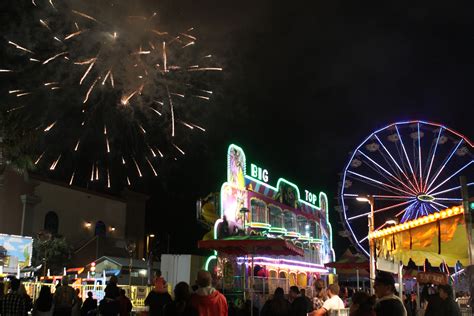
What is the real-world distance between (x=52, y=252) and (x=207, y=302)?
99.9ft

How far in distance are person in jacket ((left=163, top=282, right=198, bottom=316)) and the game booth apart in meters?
10.1

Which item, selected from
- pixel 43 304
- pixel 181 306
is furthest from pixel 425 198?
pixel 181 306

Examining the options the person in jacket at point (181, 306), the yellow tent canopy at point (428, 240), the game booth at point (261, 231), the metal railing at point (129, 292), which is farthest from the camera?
the game booth at point (261, 231)

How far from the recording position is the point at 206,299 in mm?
5684

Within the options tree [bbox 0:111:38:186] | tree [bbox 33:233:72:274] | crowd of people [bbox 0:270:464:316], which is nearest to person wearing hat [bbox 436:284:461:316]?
crowd of people [bbox 0:270:464:316]

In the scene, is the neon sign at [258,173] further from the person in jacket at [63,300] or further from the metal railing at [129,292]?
the person in jacket at [63,300]

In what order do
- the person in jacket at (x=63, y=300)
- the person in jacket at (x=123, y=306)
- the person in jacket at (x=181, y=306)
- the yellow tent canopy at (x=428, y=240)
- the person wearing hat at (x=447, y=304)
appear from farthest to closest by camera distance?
the yellow tent canopy at (x=428, y=240), the person in jacket at (x=123, y=306), the person in jacket at (x=63, y=300), the person wearing hat at (x=447, y=304), the person in jacket at (x=181, y=306)

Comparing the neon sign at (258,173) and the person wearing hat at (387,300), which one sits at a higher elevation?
the neon sign at (258,173)

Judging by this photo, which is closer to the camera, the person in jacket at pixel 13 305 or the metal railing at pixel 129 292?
the person in jacket at pixel 13 305

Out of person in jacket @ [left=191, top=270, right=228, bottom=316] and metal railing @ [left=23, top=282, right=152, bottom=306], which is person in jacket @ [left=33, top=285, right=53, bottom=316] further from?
person in jacket @ [left=191, top=270, right=228, bottom=316]

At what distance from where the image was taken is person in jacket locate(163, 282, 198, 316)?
5.41 m

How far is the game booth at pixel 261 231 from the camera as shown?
60.5ft

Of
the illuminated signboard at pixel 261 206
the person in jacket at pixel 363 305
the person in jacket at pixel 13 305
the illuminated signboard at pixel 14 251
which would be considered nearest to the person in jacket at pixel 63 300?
the person in jacket at pixel 13 305

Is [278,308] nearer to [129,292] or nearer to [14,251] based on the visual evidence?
[129,292]
